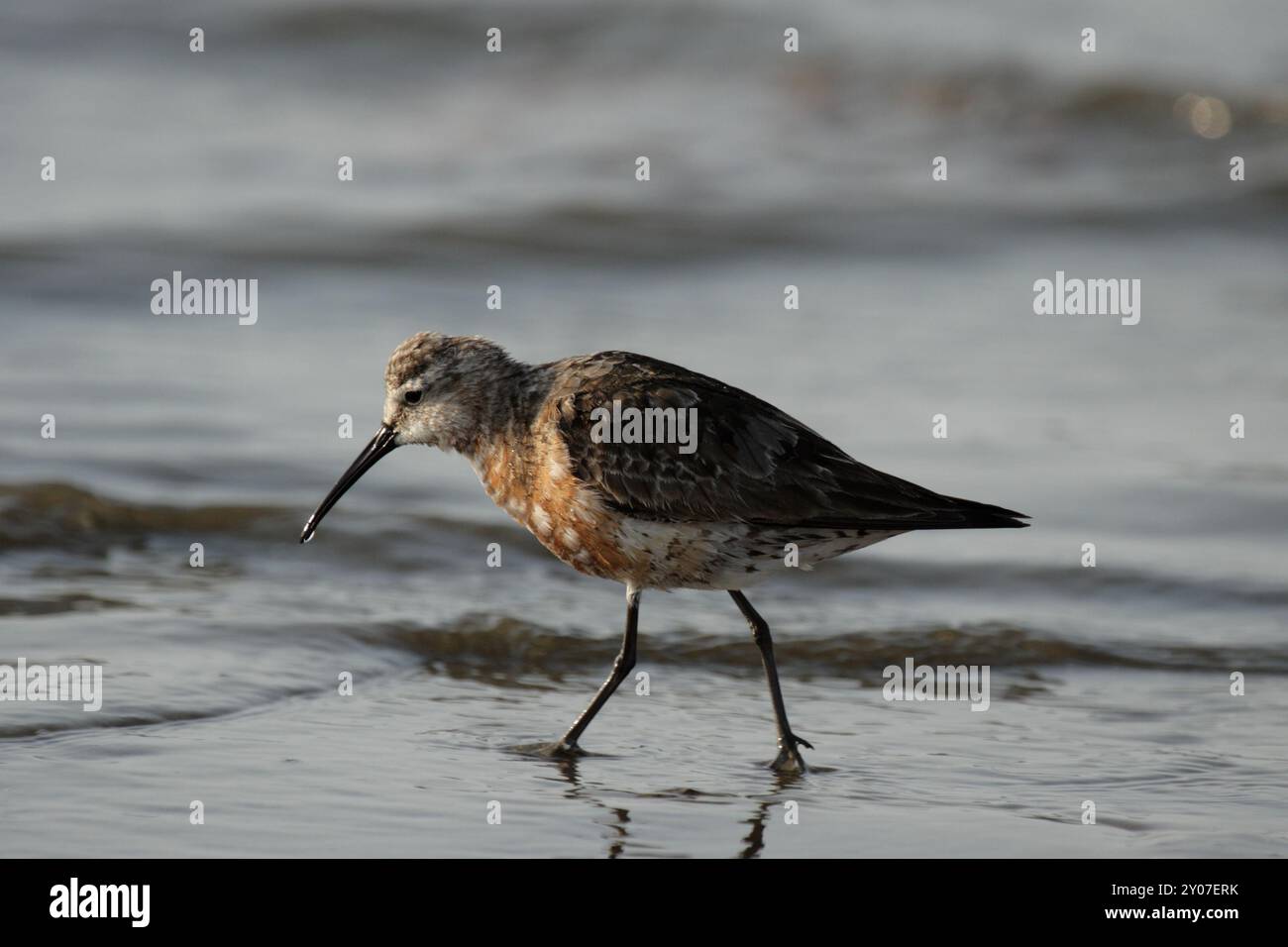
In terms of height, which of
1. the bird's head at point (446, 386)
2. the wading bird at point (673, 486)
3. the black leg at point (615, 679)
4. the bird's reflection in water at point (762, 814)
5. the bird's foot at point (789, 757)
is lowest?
the bird's reflection in water at point (762, 814)

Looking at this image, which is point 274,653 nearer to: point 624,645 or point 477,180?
point 624,645

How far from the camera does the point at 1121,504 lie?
1077 cm

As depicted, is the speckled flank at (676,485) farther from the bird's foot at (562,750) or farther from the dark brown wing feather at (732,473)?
the bird's foot at (562,750)

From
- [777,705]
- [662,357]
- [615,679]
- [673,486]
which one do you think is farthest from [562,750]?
[662,357]

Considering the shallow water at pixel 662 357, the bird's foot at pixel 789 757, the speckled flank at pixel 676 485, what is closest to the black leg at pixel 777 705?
the bird's foot at pixel 789 757

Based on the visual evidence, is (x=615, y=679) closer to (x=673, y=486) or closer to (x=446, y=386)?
(x=673, y=486)

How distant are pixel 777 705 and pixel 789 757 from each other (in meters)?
0.23

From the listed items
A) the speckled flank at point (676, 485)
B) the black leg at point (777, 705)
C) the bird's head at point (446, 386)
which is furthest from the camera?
the bird's head at point (446, 386)

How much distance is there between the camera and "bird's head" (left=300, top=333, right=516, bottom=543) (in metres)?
7.60

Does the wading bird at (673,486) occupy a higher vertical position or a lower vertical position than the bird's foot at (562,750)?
higher

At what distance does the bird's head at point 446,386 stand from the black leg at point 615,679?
99 centimetres

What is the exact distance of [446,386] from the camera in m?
7.65

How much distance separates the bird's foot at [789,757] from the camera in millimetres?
7070

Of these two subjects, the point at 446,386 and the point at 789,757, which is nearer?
the point at 789,757
